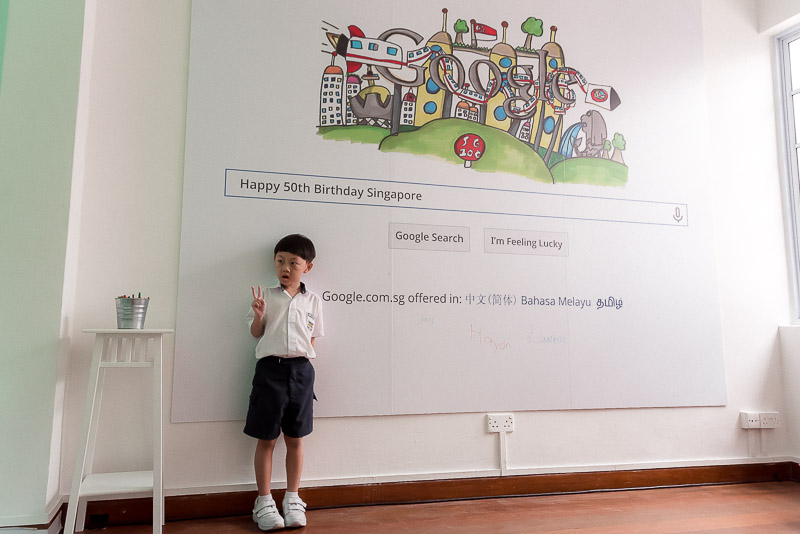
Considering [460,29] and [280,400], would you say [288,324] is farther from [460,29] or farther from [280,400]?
[460,29]

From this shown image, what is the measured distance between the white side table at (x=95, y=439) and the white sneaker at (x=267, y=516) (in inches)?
13.3

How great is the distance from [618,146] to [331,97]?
1502mm

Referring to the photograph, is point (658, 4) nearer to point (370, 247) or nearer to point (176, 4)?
point (370, 247)

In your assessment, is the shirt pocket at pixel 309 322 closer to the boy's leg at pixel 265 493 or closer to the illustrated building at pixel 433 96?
the boy's leg at pixel 265 493

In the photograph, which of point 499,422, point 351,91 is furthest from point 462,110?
point 499,422

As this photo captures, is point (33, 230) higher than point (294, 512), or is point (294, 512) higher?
point (33, 230)

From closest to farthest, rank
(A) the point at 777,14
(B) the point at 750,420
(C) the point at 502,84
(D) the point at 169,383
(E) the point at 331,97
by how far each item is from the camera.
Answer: (D) the point at 169,383 → (E) the point at 331,97 → (C) the point at 502,84 → (B) the point at 750,420 → (A) the point at 777,14

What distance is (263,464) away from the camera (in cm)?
214

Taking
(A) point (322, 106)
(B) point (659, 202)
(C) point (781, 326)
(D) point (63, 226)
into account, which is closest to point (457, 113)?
(A) point (322, 106)

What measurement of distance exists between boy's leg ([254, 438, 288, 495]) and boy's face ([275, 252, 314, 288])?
627 mm

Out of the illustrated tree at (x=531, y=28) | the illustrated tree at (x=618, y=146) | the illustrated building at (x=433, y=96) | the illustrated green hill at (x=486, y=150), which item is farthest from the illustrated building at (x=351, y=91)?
the illustrated tree at (x=618, y=146)

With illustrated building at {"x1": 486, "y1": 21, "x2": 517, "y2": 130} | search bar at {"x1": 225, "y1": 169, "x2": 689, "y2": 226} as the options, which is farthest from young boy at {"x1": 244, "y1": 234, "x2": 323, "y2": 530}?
illustrated building at {"x1": 486, "y1": 21, "x2": 517, "y2": 130}

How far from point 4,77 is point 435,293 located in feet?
6.21

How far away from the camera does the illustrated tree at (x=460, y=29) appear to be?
269cm
